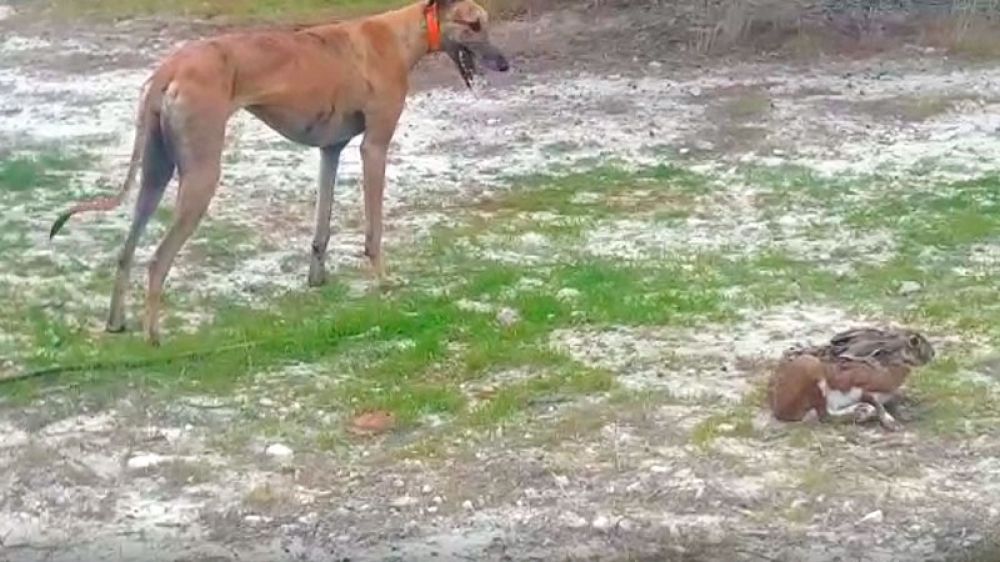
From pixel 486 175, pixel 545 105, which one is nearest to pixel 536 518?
pixel 486 175

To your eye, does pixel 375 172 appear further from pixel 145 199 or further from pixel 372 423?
pixel 372 423

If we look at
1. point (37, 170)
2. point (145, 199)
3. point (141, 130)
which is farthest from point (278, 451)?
point (37, 170)

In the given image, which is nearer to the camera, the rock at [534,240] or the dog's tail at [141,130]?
the dog's tail at [141,130]

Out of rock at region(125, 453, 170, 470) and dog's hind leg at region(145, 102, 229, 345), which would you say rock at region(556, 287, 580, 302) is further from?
rock at region(125, 453, 170, 470)

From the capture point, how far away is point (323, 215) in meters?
8.68

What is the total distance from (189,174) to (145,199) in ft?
1.36

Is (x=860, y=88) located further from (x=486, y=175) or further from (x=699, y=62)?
(x=486, y=175)

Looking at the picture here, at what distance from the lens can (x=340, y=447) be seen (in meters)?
6.42

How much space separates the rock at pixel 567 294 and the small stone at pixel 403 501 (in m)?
2.21

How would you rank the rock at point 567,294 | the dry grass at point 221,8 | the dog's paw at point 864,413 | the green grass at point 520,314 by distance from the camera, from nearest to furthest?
the dog's paw at point 864,413 < the green grass at point 520,314 < the rock at point 567,294 < the dry grass at point 221,8

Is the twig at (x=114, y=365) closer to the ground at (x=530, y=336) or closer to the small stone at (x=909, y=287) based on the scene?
the ground at (x=530, y=336)

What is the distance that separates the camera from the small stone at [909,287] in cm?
809

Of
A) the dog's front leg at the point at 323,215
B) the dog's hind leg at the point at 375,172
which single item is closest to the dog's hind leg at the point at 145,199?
the dog's front leg at the point at 323,215

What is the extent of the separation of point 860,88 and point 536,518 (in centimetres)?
761
